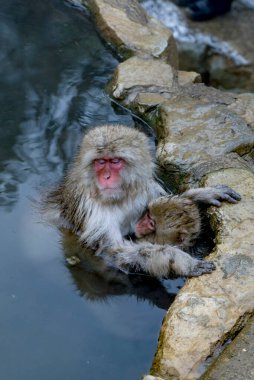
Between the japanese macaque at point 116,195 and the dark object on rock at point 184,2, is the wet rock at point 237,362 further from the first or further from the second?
the dark object on rock at point 184,2

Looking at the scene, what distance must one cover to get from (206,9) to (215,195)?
6374mm

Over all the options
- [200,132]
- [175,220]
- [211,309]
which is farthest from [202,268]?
[200,132]

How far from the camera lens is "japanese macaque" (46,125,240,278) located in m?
4.27

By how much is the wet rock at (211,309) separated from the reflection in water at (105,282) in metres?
0.45

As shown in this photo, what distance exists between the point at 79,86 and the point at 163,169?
146 cm

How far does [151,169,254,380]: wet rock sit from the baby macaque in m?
0.21

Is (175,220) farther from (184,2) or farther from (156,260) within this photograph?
(184,2)

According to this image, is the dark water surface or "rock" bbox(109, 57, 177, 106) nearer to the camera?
the dark water surface

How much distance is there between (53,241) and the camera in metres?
4.66

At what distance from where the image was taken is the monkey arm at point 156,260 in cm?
384

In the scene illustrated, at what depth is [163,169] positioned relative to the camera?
196 inches

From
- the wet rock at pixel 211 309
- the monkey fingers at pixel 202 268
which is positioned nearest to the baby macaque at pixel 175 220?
the wet rock at pixel 211 309

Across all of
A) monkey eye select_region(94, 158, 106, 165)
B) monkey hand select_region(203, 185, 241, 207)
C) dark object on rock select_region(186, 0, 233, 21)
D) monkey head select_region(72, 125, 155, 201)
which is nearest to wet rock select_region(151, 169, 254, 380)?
monkey hand select_region(203, 185, 241, 207)

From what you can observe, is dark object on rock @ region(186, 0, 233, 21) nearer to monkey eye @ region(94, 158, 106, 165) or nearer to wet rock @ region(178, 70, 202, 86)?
wet rock @ region(178, 70, 202, 86)
